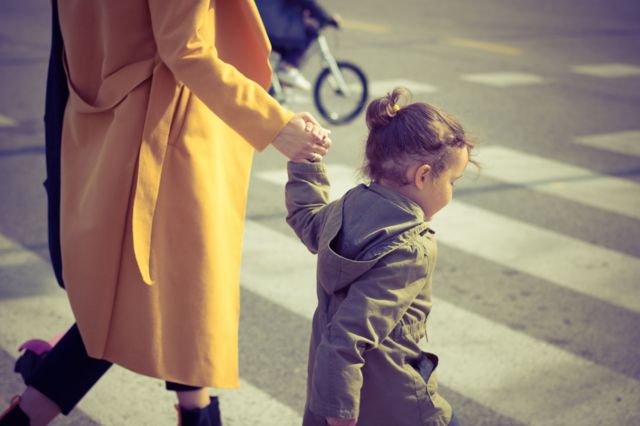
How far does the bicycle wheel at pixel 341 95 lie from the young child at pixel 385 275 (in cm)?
→ 633

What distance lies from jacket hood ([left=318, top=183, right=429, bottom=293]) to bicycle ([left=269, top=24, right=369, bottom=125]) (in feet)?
20.7

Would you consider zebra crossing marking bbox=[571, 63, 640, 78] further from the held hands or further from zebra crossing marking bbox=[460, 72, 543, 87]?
the held hands

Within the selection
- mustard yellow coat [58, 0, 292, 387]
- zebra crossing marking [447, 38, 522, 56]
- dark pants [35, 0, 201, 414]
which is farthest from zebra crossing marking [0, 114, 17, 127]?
zebra crossing marking [447, 38, 522, 56]

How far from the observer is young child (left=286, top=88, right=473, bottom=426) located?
2170 millimetres

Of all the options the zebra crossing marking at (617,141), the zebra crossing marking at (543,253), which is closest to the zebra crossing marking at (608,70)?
the zebra crossing marking at (617,141)

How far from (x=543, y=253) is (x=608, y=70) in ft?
22.9

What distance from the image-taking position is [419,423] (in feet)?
7.84

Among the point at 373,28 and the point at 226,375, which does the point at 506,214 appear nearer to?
the point at 226,375

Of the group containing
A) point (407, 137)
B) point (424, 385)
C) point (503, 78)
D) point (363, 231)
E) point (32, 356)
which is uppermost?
point (407, 137)

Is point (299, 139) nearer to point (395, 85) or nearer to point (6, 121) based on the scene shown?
point (6, 121)

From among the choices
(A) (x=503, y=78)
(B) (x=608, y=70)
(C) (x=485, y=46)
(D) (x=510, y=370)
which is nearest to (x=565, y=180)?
(D) (x=510, y=370)

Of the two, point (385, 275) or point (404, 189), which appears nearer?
point (385, 275)

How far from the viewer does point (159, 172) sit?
2594mm

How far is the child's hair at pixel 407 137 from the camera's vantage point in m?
2.29
